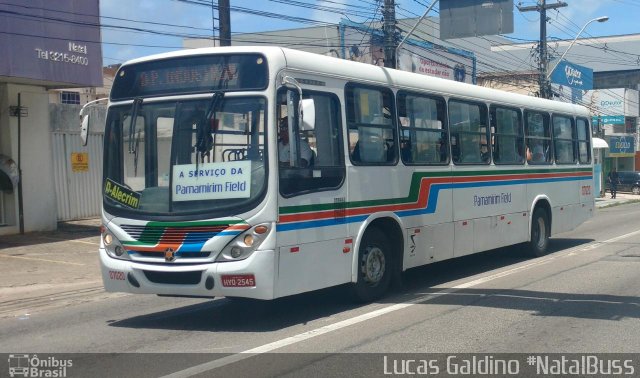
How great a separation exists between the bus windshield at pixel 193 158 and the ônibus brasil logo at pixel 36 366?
6.47 ft

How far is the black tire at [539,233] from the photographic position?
14938mm

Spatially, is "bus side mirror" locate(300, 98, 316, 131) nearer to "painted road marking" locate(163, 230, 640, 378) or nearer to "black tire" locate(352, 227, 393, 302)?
"black tire" locate(352, 227, 393, 302)

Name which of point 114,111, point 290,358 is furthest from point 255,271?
point 114,111

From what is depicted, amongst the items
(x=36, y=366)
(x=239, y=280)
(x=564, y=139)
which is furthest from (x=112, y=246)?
(x=564, y=139)

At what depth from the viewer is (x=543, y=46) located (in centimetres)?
3244

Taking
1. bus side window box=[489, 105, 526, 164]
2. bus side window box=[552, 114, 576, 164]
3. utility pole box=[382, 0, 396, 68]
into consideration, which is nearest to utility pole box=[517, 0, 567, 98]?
utility pole box=[382, 0, 396, 68]

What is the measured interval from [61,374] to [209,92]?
3445mm

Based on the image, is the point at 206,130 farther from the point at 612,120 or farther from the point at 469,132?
the point at 612,120

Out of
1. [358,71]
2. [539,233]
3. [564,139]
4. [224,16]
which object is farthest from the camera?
[224,16]

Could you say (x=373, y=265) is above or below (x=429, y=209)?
below

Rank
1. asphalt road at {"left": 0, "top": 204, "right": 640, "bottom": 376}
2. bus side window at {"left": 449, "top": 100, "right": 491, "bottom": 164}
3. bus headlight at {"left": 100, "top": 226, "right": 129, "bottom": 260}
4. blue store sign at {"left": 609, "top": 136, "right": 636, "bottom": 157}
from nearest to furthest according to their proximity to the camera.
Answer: asphalt road at {"left": 0, "top": 204, "right": 640, "bottom": 376} < bus headlight at {"left": 100, "top": 226, "right": 129, "bottom": 260} < bus side window at {"left": 449, "top": 100, "right": 491, "bottom": 164} < blue store sign at {"left": 609, "top": 136, "right": 636, "bottom": 157}

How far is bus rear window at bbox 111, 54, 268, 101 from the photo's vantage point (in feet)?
27.5

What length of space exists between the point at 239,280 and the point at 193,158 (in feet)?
4.89

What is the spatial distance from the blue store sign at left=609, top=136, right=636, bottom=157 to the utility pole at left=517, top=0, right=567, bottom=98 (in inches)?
823
